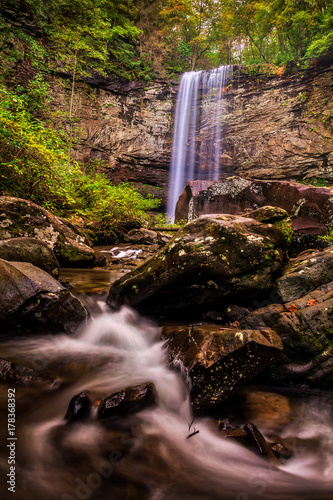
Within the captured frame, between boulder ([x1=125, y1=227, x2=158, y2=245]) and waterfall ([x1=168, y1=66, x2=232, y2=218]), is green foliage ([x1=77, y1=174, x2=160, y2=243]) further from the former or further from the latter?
waterfall ([x1=168, y1=66, x2=232, y2=218])

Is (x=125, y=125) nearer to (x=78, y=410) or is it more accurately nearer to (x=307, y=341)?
(x=307, y=341)

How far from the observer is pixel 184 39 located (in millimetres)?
23781

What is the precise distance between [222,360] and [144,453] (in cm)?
99

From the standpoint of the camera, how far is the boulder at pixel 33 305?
3104 mm

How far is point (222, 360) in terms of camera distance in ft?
7.55

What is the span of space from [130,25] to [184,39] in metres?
6.46

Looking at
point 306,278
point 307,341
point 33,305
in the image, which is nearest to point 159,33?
point 306,278

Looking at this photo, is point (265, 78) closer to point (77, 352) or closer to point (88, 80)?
Answer: point (88, 80)

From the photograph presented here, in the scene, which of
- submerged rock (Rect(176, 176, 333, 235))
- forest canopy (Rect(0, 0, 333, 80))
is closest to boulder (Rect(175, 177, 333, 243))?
submerged rock (Rect(176, 176, 333, 235))

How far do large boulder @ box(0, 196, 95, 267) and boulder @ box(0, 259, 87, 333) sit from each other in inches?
95.6

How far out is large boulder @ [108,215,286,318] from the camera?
3.60 meters

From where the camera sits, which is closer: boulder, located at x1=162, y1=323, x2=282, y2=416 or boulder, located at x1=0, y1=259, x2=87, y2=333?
boulder, located at x1=162, y1=323, x2=282, y2=416

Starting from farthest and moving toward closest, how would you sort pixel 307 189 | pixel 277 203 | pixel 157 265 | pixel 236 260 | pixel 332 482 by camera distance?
pixel 277 203
pixel 307 189
pixel 157 265
pixel 236 260
pixel 332 482

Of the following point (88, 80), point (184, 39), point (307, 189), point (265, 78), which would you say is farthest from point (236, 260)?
point (184, 39)
